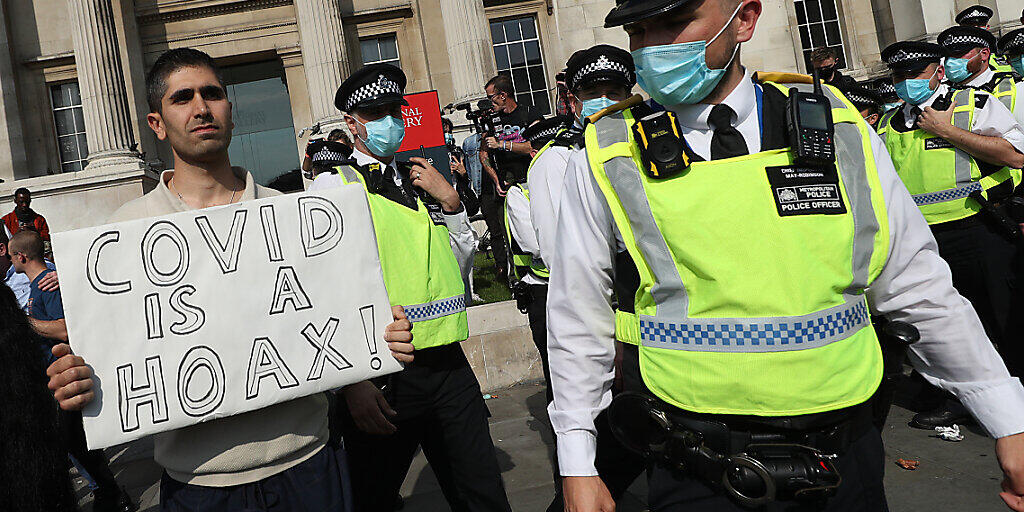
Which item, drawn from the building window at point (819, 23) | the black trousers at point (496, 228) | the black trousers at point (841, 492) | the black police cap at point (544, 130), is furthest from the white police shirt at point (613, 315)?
the building window at point (819, 23)

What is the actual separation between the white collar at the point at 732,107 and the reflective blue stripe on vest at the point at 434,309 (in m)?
1.66

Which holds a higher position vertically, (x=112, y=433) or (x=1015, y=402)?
(x=112, y=433)

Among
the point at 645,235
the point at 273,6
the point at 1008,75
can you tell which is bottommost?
the point at 645,235

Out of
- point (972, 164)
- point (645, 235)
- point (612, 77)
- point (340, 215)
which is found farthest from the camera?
point (972, 164)

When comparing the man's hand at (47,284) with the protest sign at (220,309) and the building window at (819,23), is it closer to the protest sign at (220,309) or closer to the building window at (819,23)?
the protest sign at (220,309)

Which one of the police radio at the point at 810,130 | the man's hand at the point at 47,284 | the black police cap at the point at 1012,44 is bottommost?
the police radio at the point at 810,130

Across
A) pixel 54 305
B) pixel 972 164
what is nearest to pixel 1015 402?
pixel 972 164

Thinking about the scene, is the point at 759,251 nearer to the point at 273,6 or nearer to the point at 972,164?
the point at 972,164

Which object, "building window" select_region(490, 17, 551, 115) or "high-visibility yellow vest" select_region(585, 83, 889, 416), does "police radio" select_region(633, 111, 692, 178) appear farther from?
"building window" select_region(490, 17, 551, 115)

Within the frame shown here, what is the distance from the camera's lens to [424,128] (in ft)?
38.4

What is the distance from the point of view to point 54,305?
210 inches

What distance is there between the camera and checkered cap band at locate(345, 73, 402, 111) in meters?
3.86

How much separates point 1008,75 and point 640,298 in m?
5.05

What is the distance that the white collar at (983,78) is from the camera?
5430 mm
